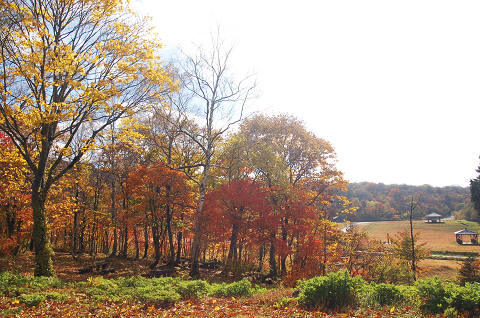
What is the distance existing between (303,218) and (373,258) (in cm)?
1120

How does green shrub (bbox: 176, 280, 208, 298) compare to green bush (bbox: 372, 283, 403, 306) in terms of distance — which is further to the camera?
green shrub (bbox: 176, 280, 208, 298)

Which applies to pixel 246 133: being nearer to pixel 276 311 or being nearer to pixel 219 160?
pixel 219 160

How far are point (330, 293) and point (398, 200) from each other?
315ft

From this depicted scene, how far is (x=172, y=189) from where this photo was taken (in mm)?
20391

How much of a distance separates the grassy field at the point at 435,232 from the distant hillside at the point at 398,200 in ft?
22.2

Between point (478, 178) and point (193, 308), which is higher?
point (478, 178)

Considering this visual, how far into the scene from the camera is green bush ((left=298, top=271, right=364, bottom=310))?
24.8 feet

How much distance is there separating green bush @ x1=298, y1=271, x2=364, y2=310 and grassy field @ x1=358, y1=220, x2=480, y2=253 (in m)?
48.1

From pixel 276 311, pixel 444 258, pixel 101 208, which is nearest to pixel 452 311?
pixel 276 311

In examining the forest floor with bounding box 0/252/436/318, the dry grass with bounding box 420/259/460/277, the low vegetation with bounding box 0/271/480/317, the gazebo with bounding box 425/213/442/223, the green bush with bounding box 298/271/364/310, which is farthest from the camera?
the gazebo with bounding box 425/213/442/223

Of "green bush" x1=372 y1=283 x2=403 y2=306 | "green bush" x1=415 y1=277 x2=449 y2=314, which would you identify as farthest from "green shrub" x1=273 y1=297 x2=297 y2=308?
"green bush" x1=415 y1=277 x2=449 y2=314

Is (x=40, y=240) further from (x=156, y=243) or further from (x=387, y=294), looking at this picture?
(x=387, y=294)

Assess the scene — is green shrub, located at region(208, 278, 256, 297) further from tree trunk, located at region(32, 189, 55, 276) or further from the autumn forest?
tree trunk, located at region(32, 189, 55, 276)

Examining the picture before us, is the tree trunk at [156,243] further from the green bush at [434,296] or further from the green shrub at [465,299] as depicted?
the green shrub at [465,299]
